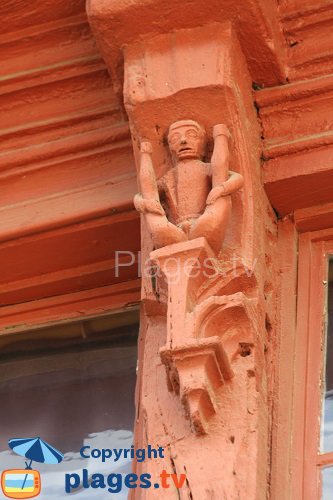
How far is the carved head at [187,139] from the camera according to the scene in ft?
10.9

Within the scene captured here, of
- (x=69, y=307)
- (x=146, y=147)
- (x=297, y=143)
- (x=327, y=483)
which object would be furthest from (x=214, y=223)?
(x=69, y=307)

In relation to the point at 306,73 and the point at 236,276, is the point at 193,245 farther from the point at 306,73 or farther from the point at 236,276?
the point at 306,73

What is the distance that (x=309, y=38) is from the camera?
357cm

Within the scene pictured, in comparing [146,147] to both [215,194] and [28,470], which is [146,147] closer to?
[215,194]

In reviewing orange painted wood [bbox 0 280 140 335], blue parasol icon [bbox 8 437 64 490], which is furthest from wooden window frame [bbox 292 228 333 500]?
blue parasol icon [bbox 8 437 64 490]

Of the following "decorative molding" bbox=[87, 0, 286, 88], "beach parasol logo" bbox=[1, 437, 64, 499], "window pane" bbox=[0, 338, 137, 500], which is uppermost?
"decorative molding" bbox=[87, 0, 286, 88]

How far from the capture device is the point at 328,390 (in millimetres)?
3277

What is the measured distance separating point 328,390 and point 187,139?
57cm

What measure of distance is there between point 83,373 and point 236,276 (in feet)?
1.86

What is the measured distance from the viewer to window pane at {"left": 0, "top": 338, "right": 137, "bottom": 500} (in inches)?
135

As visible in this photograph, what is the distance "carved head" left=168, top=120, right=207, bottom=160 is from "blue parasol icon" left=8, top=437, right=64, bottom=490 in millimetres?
667

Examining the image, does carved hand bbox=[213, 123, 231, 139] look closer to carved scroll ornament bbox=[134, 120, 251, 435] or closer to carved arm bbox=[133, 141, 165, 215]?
carved scroll ornament bbox=[134, 120, 251, 435]

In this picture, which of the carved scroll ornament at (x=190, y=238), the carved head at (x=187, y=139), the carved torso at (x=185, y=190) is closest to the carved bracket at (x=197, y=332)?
the carved scroll ornament at (x=190, y=238)

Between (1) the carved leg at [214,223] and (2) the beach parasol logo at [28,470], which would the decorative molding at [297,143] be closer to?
(1) the carved leg at [214,223]
